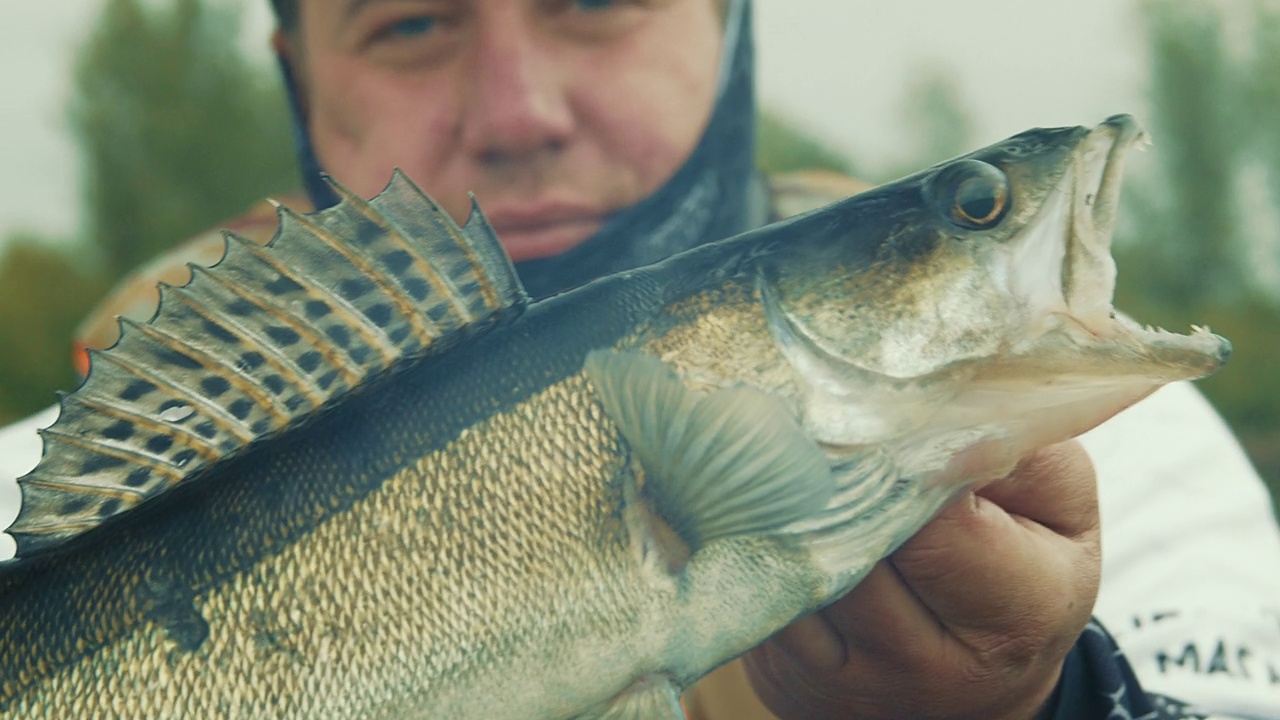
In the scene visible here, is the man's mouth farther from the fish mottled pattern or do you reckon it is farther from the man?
the fish mottled pattern

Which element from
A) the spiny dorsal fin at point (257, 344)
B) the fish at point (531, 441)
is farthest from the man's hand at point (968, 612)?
the spiny dorsal fin at point (257, 344)

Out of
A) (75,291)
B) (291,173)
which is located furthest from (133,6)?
(75,291)

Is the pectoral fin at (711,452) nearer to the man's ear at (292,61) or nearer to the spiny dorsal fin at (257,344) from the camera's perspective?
the spiny dorsal fin at (257,344)

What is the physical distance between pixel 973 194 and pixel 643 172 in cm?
110

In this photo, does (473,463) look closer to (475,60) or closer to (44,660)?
(44,660)

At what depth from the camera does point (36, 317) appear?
503 inches

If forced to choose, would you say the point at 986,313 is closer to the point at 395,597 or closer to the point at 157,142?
the point at 395,597

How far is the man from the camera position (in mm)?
1185

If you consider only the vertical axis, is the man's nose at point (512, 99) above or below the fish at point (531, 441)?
above

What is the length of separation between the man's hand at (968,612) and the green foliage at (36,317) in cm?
1181

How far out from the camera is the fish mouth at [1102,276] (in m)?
0.85

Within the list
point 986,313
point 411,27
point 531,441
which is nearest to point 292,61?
point 411,27

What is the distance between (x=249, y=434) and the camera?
2.99ft

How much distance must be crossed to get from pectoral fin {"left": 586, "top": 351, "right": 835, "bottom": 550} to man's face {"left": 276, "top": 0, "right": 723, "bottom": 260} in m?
0.97
